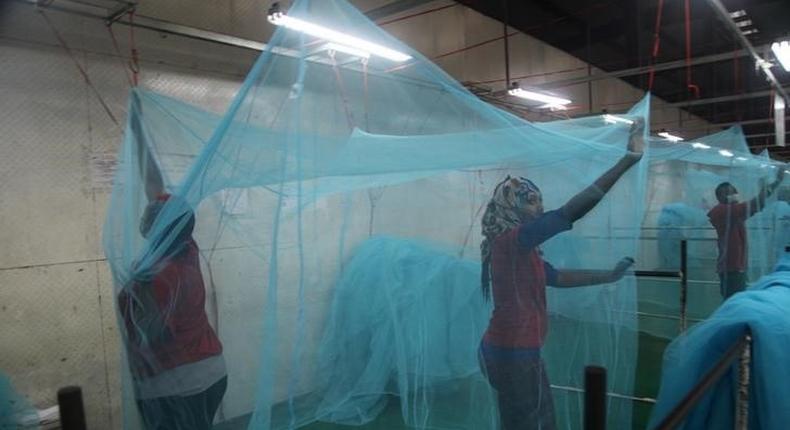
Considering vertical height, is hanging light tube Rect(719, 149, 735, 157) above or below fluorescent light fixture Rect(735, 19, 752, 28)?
below

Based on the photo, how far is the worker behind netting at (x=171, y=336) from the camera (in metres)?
1.83

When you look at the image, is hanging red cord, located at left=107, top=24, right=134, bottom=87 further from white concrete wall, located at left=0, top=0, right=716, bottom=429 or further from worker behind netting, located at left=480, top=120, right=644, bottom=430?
worker behind netting, located at left=480, top=120, right=644, bottom=430

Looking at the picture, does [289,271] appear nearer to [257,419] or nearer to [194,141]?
[257,419]

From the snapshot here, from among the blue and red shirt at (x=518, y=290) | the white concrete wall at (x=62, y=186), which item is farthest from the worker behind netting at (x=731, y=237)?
the white concrete wall at (x=62, y=186)

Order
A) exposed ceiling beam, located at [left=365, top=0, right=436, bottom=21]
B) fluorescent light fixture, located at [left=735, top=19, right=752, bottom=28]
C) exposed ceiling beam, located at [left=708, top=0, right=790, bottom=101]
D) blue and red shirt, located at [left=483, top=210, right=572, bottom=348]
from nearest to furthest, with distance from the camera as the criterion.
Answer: blue and red shirt, located at [left=483, top=210, right=572, bottom=348]
exposed ceiling beam, located at [left=708, top=0, right=790, bottom=101]
exposed ceiling beam, located at [left=365, top=0, right=436, bottom=21]
fluorescent light fixture, located at [left=735, top=19, right=752, bottom=28]

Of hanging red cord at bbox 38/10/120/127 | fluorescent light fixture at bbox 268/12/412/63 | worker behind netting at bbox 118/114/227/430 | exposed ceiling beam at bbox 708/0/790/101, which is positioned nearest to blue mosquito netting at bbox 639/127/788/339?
exposed ceiling beam at bbox 708/0/790/101

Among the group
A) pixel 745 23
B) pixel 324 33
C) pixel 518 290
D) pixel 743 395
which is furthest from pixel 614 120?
pixel 745 23

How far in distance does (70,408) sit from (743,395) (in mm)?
1688

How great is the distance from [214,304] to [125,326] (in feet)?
1.09

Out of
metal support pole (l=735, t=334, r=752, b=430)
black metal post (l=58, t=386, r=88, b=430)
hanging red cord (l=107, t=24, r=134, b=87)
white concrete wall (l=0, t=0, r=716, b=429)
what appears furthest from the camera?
hanging red cord (l=107, t=24, r=134, b=87)

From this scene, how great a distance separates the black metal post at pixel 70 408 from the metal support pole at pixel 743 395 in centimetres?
166

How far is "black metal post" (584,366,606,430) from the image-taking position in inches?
33.5

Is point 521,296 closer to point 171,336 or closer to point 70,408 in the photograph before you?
point 171,336

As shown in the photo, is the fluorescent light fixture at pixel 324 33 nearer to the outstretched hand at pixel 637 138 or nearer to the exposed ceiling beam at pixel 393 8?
the outstretched hand at pixel 637 138
